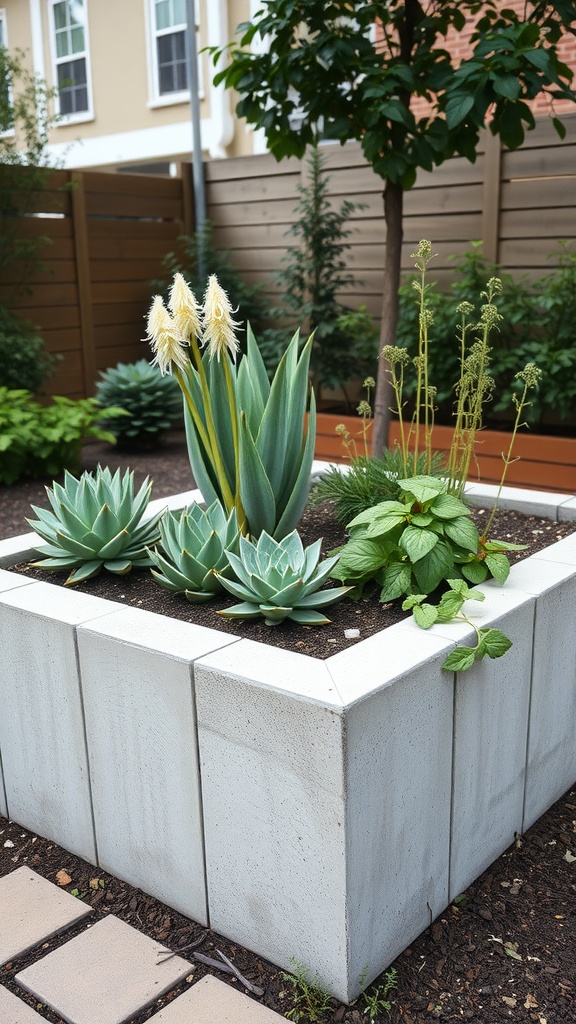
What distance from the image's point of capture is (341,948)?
1.60 metres

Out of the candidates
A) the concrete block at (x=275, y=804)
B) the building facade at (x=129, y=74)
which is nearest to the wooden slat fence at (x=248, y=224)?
the building facade at (x=129, y=74)

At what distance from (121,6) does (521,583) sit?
1177 cm

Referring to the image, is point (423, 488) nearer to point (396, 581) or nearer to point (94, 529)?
point (396, 581)

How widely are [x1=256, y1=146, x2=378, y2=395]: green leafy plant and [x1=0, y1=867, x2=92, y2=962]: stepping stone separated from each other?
4403mm

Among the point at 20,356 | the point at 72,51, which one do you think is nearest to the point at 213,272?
the point at 20,356

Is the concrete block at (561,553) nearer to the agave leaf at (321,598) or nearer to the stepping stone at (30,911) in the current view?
the agave leaf at (321,598)

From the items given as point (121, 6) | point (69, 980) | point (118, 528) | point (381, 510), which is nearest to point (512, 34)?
point (381, 510)

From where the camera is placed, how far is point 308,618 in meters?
1.96

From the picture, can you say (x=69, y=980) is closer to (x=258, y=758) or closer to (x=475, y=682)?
(x=258, y=758)

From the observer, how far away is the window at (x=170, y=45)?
36.1ft

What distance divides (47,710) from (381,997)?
0.98 m

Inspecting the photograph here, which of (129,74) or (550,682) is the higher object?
(129,74)

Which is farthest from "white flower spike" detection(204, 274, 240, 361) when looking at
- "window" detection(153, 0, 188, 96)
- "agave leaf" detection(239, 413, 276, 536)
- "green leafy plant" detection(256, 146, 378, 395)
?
"window" detection(153, 0, 188, 96)

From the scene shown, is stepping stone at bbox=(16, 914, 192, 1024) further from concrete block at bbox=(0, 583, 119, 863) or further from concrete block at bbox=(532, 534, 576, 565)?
concrete block at bbox=(532, 534, 576, 565)
